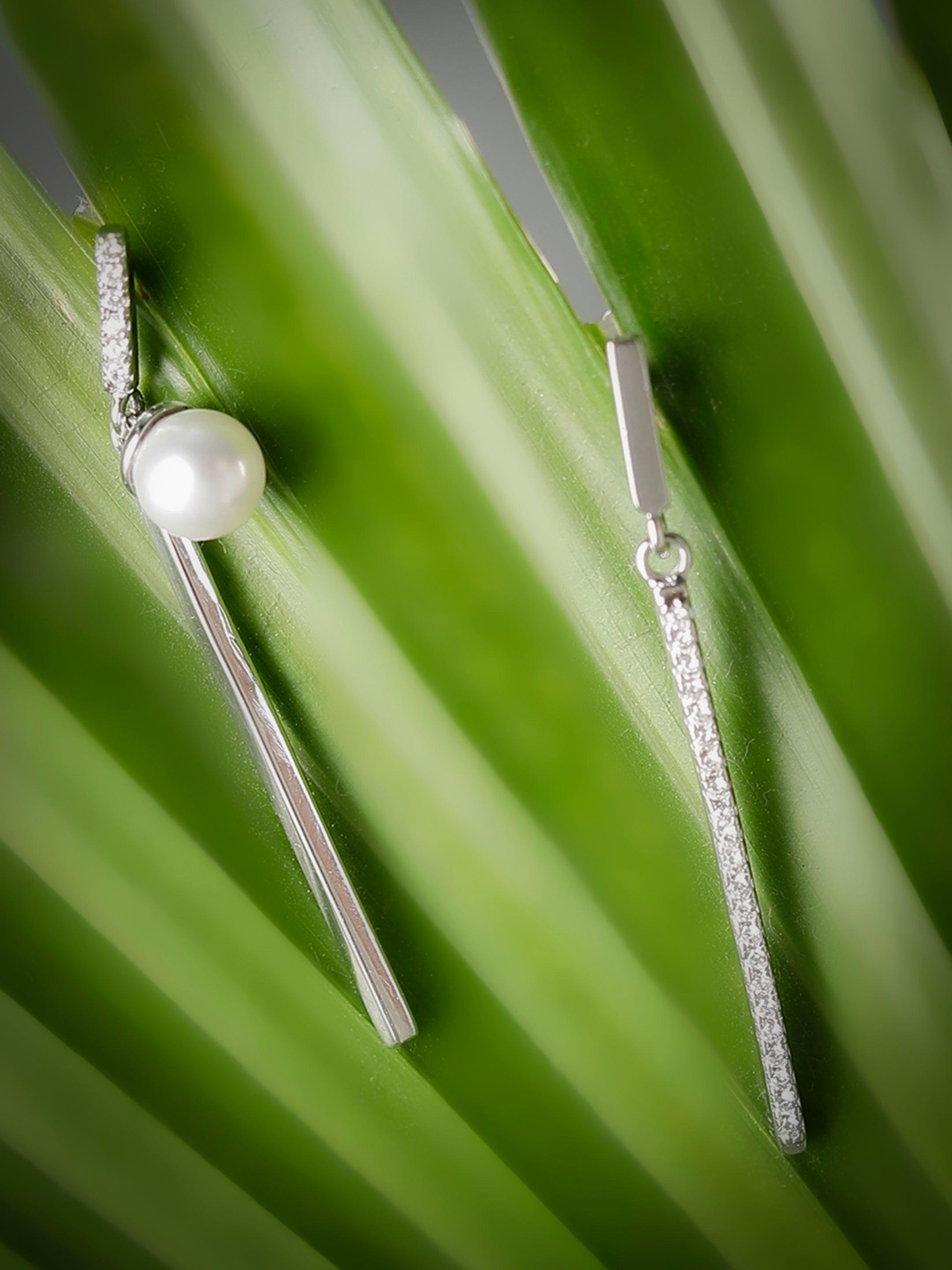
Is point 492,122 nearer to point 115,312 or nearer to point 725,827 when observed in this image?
point 115,312

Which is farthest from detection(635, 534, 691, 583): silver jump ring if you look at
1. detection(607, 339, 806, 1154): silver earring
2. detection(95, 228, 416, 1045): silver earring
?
detection(95, 228, 416, 1045): silver earring

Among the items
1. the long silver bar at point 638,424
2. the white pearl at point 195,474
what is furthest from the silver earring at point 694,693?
the white pearl at point 195,474

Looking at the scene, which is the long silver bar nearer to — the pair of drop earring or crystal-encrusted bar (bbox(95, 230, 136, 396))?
the pair of drop earring

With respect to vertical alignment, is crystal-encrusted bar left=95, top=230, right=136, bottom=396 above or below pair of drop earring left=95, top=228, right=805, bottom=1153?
above

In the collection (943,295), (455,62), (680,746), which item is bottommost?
(680,746)

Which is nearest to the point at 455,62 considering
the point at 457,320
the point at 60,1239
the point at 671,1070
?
the point at 457,320

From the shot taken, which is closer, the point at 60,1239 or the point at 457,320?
the point at 457,320

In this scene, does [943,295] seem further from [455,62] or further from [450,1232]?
[450,1232]
